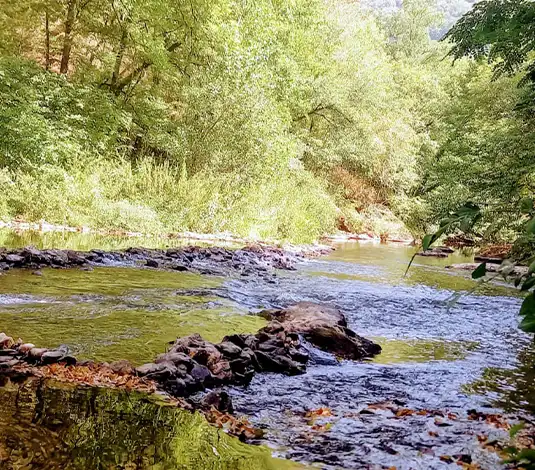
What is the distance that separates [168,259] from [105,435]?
670 cm

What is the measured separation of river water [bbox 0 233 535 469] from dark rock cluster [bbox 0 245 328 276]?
52 centimetres

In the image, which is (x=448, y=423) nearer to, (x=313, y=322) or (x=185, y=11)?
(x=313, y=322)

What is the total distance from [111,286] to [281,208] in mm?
10245

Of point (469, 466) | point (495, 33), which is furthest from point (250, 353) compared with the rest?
point (495, 33)

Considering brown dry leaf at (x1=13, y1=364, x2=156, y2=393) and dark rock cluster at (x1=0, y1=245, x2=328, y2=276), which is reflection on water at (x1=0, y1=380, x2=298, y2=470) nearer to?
brown dry leaf at (x1=13, y1=364, x2=156, y2=393)

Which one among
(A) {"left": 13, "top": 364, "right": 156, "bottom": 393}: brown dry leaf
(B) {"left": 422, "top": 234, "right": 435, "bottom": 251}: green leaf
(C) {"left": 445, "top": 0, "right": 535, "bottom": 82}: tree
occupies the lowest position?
(A) {"left": 13, "top": 364, "right": 156, "bottom": 393}: brown dry leaf

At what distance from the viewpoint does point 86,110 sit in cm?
1730

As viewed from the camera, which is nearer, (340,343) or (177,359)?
(177,359)

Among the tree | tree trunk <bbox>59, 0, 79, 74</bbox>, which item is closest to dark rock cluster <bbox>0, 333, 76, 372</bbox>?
the tree

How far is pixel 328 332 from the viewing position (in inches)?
163

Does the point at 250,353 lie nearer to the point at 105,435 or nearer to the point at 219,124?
the point at 105,435

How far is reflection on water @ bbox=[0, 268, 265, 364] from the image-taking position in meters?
3.62

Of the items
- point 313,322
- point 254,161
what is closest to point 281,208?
point 254,161

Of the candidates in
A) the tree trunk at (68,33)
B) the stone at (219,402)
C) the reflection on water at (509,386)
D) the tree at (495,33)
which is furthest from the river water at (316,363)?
the tree trunk at (68,33)
